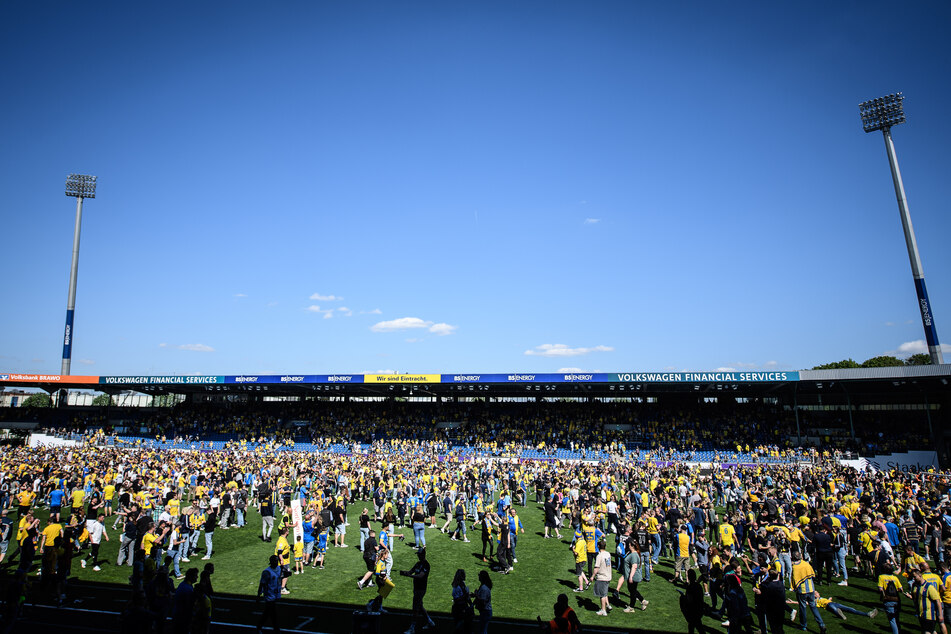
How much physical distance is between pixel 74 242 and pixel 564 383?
56.3 metres

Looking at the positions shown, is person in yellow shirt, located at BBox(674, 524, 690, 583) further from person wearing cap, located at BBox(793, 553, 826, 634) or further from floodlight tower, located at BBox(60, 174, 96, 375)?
floodlight tower, located at BBox(60, 174, 96, 375)

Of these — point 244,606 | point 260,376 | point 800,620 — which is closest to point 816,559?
point 800,620

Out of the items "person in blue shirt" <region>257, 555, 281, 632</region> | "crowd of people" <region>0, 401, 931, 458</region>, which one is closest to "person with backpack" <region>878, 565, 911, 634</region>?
"person in blue shirt" <region>257, 555, 281, 632</region>

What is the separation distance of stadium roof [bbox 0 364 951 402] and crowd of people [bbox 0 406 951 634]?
12271 millimetres

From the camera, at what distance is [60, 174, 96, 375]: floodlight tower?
56156 millimetres

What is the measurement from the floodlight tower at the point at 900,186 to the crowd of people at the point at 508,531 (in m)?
21.2

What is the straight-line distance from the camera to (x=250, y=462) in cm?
2905

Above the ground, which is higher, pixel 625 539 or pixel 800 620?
pixel 625 539

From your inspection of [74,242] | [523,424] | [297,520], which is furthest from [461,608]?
[74,242]

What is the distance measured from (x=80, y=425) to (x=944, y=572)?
62558 millimetres

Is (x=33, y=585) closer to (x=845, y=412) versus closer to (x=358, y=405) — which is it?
(x=358, y=405)

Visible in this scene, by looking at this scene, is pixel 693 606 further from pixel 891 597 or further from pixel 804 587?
pixel 891 597

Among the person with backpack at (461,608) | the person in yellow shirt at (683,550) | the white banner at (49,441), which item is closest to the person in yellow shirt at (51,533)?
the person with backpack at (461,608)

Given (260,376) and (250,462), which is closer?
(250,462)
